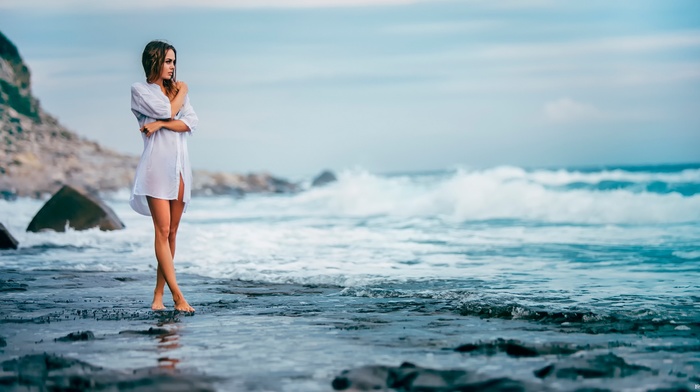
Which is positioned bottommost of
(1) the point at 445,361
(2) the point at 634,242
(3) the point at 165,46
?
(1) the point at 445,361

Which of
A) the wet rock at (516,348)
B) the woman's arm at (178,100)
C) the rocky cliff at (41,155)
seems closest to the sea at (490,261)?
the wet rock at (516,348)

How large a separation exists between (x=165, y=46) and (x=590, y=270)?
15.7 ft

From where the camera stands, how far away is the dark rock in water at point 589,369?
3873 millimetres

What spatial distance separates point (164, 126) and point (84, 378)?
2.51 meters

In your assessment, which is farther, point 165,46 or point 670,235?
point 670,235

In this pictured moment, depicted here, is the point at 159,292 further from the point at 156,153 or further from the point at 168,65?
the point at 168,65

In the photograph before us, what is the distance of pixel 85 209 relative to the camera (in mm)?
13656

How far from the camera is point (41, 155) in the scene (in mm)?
42500

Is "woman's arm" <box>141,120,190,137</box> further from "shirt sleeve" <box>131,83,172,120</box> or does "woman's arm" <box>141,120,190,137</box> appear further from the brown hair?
the brown hair

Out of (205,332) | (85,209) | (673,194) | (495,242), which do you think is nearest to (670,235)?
(495,242)

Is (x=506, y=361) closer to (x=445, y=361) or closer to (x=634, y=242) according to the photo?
(x=445, y=361)

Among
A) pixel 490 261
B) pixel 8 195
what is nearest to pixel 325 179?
pixel 8 195

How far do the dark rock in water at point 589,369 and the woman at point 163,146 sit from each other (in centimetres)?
286

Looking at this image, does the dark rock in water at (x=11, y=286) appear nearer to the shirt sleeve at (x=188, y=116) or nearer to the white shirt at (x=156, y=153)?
the white shirt at (x=156, y=153)
